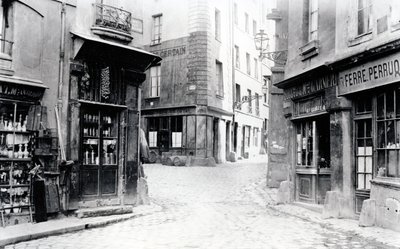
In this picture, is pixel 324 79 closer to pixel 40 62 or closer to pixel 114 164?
pixel 114 164

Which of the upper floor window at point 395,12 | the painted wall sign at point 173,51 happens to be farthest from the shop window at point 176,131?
the upper floor window at point 395,12

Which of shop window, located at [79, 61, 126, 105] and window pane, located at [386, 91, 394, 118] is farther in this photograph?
shop window, located at [79, 61, 126, 105]

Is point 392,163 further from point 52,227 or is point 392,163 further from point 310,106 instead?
point 52,227

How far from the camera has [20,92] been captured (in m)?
8.27

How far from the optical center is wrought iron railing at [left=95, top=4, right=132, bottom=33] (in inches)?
402

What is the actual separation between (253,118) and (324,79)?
23534 millimetres

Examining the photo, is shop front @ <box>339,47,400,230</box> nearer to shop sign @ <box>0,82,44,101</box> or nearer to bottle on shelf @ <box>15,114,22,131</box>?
shop sign @ <box>0,82,44,101</box>

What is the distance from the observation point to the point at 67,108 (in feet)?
30.6

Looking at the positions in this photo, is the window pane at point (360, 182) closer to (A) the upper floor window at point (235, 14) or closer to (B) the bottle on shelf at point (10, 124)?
(B) the bottle on shelf at point (10, 124)

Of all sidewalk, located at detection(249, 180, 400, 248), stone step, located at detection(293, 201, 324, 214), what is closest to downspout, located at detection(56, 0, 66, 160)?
sidewalk, located at detection(249, 180, 400, 248)

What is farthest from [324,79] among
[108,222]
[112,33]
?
[108,222]

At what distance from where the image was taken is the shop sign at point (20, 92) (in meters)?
8.05

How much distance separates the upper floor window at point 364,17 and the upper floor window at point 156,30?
17.7 meters

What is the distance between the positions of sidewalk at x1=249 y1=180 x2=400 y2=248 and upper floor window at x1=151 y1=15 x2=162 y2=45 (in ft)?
50.0
